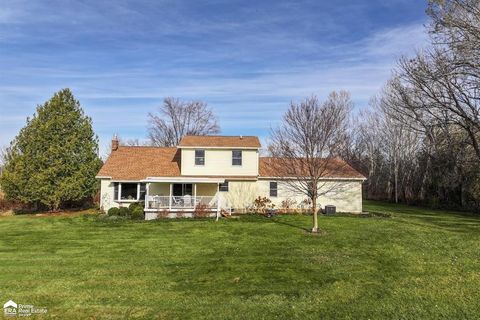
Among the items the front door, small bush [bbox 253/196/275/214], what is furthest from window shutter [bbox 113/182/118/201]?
small bush [bbox 253/196/275/214]

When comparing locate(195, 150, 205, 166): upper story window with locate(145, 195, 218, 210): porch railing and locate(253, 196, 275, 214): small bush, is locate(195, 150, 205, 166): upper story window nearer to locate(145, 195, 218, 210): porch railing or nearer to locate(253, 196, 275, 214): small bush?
locate(145, 195, 218, 210): porch railing

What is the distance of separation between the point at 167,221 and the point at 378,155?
1361 inches

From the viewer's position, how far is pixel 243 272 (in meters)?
10.1

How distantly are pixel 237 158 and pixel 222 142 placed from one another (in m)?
1.70

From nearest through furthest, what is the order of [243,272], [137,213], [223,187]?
[243,272] → [137,213] → [223,187]

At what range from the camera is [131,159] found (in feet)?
90.2

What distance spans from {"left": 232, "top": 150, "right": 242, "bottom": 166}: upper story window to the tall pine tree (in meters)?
10.2

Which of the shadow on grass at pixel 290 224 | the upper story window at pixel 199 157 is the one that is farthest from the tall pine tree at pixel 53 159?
the shadow on grass at pixel 290 224

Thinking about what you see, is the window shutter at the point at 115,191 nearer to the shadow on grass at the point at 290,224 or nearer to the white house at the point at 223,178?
the white house at the point at 223,178

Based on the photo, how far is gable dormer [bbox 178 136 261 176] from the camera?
25.6 m

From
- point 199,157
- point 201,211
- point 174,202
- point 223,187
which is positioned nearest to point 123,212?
point 174,202

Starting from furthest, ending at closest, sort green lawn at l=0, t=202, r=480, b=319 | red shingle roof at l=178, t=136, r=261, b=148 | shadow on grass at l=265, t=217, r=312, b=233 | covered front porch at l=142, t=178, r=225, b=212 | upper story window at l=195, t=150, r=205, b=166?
upper story window at l=195, t=150, r=205, b=166 < red shingle roof at l=178, t=136, r=261, b=148 < covered front porch at l=142, t=178, r=225, b=212 < shadow on grass at l=265, t=217, r=312, b=233 < green lawn at l=0, t=202, r=480, b=319

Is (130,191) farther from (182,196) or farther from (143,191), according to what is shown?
(182,196)

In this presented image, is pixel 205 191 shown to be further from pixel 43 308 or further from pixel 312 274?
pixel 43 308
